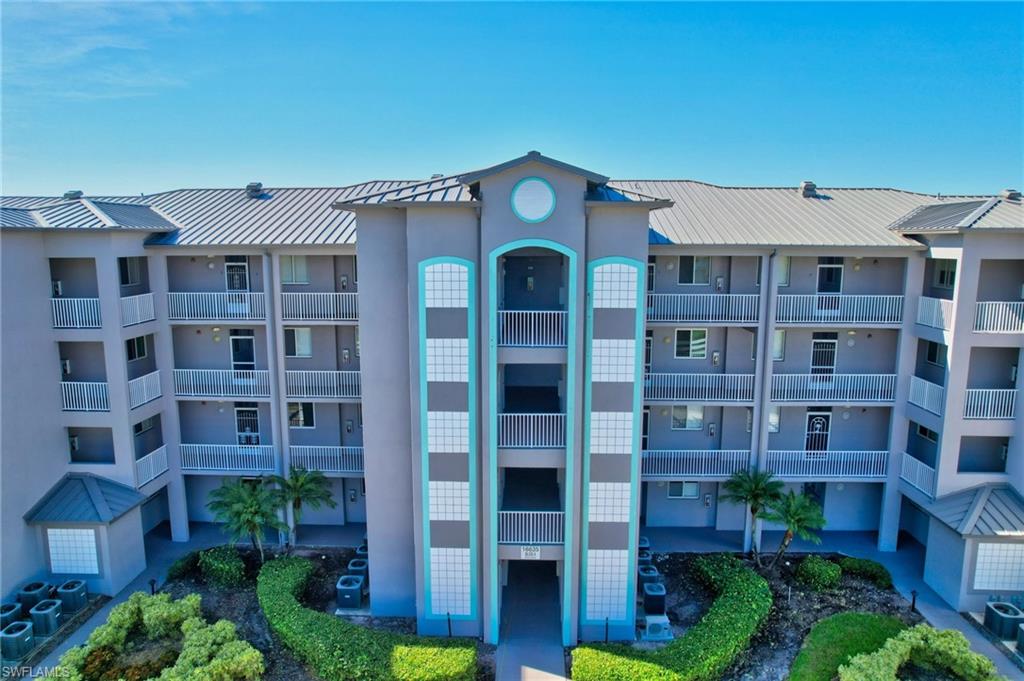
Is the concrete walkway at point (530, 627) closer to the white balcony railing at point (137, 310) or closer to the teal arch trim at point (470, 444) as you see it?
the teal arch trim at point (470, 444)

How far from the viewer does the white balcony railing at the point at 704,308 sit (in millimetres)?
18844

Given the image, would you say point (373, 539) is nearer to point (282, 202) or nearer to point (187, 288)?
point (187, 288)

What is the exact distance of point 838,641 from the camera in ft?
49.8

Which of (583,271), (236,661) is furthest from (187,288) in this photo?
(583,271)

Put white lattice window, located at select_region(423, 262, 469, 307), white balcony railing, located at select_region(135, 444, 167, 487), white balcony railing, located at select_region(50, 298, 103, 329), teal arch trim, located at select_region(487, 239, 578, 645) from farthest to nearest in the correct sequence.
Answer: white balcony railing, located at select_region(135, 444, 167, 487) → white balcony railing, located at select_region(50, 298, 103, 329) → white lattice window, located at select_region(423, 262, 469, 307) → teal arch trim, located at select_region(487, 239, 578, 645)

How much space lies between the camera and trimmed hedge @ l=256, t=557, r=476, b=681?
13.4 meters

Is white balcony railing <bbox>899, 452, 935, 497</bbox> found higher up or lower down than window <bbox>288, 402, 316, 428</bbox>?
lower down

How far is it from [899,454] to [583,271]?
13500 mm

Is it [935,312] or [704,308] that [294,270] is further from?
[935,312]

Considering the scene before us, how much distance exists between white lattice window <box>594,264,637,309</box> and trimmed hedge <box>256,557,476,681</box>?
921 cm

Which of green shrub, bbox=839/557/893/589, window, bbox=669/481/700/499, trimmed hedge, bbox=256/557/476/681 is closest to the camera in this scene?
trimmed hedge, bbox=256/557/476/681

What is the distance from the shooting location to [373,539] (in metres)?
16.8

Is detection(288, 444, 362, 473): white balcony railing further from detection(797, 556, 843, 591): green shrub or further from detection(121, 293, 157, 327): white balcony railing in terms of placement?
detection(797, 556, 843, 591): green shrub

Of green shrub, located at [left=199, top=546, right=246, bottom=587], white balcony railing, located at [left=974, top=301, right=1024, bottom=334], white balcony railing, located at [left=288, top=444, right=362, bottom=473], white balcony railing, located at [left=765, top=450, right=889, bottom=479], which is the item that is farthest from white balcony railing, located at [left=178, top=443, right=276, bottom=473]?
white balcony railing, located at [left=974, top=301, right=1024, bottom=334]
